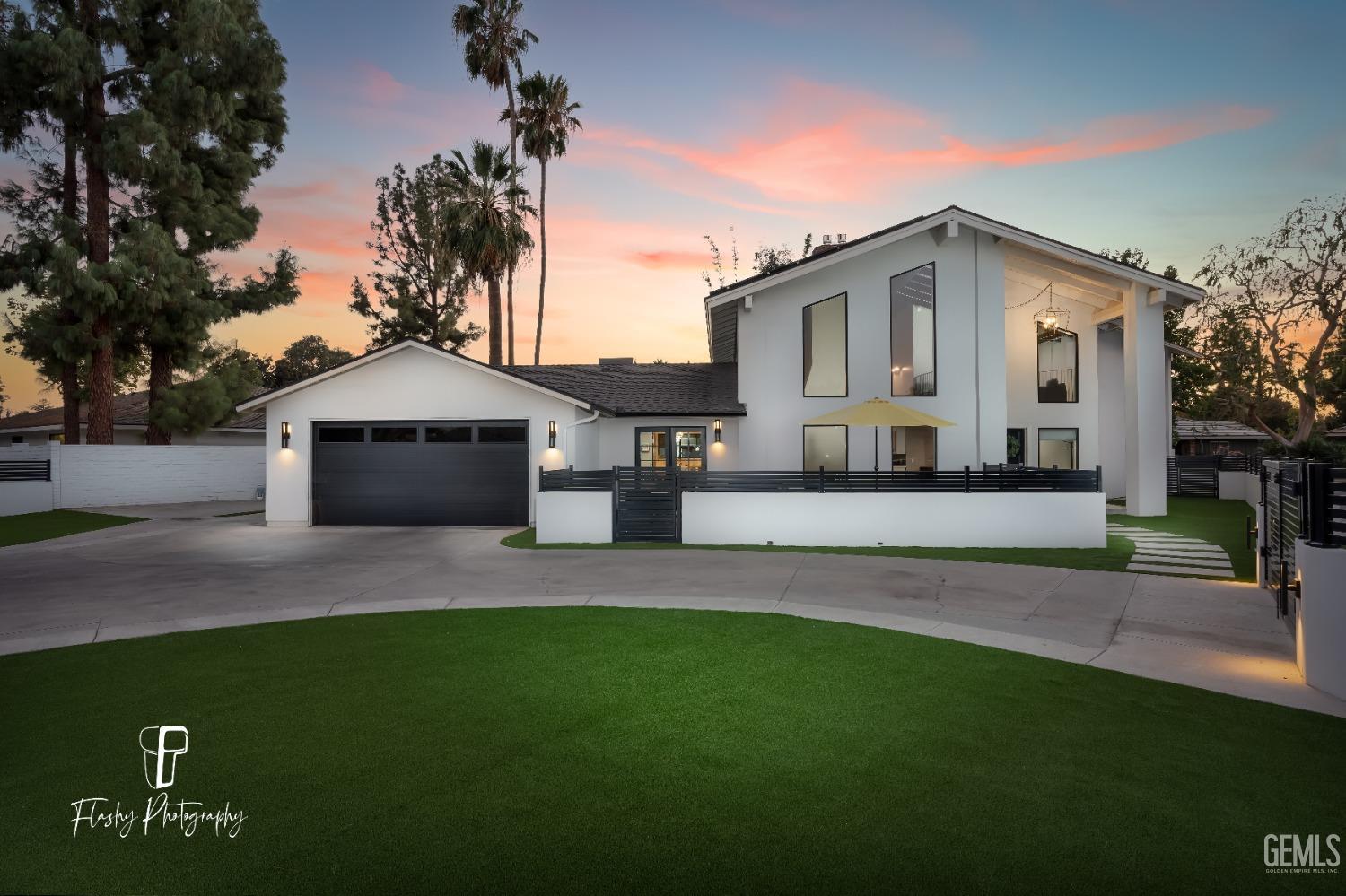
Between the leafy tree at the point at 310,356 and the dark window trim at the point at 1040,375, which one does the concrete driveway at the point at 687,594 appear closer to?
the dark window trim at the point at 1040,375

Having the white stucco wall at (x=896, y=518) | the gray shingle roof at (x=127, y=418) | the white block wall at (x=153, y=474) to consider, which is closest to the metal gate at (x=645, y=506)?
the white stucco wall at (x=896, y=518)

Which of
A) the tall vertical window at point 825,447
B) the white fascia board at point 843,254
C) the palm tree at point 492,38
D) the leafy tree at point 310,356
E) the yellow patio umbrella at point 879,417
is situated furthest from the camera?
the leafy tree at point 310,356

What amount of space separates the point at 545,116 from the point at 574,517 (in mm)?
24698

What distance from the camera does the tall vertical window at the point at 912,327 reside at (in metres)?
18.5

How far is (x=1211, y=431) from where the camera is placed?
3891 cm

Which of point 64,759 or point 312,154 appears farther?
point 312,154

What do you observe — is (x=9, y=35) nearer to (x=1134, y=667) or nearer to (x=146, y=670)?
(x=146, y=670)

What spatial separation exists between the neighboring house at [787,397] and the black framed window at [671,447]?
67 cm

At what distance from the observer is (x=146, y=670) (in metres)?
6.11

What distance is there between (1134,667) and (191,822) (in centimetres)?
688

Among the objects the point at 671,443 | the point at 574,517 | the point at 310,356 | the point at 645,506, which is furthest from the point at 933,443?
the point at 310,356

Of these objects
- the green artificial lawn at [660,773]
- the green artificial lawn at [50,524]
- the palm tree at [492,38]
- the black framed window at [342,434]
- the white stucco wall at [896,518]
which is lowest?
the green artificial lawn at [50,524]

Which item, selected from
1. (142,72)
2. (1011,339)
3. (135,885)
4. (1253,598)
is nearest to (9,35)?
(142,72)

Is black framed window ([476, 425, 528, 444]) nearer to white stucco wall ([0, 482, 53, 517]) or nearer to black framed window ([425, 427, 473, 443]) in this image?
black framed window ([425, 427, 473, 443])
